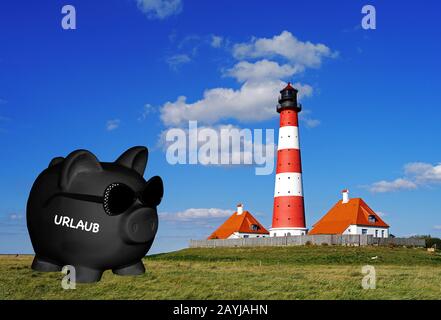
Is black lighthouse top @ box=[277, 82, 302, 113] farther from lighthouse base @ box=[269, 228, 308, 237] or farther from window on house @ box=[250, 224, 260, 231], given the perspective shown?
window on house @ box=[250, 224, 260, 231]

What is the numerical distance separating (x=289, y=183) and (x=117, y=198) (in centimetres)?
3220

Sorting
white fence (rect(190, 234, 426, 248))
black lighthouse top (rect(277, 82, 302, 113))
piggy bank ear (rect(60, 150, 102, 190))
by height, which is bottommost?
white fence (rect(190, 234, 426, 248))

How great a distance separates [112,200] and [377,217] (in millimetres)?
41737

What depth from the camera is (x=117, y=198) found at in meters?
12.7

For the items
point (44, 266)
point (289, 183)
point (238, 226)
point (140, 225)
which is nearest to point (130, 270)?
point (140, 225)

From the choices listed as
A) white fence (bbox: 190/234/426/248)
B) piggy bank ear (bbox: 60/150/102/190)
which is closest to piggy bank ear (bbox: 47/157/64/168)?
piggy bank ear (bbox: 60/150/102/190)

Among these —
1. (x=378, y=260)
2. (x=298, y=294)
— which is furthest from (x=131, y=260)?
(x=378, y=260)

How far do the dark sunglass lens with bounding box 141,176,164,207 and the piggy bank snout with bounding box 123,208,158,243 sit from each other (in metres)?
0.21

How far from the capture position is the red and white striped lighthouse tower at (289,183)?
43.8m

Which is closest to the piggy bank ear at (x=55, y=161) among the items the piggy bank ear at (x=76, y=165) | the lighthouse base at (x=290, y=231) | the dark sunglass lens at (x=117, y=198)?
the piggy bank ear at (x=76, y=165)

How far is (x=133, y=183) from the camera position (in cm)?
1338

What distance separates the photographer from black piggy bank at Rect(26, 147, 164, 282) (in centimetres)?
1279

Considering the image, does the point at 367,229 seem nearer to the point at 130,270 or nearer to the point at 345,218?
the point at 345,218
